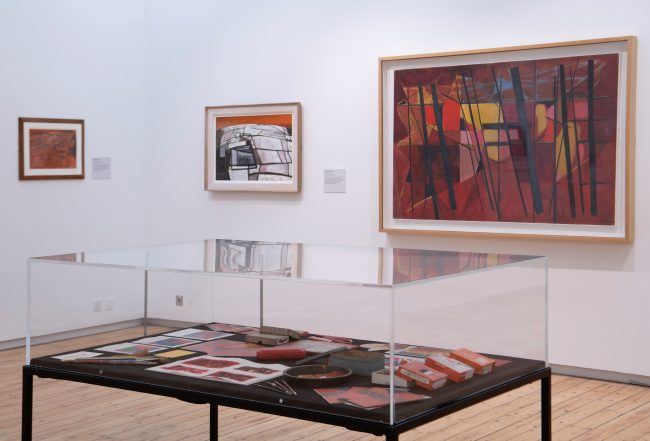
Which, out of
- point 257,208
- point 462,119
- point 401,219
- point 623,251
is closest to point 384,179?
point 401,219

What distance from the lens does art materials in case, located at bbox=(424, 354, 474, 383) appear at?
3.29 meters

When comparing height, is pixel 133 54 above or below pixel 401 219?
above

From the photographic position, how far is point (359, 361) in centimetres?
326

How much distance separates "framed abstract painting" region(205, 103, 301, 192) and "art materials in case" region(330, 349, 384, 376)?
5.03 m

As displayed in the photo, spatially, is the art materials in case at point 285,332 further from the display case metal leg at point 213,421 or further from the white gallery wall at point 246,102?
the white gallery wall at point 246,102

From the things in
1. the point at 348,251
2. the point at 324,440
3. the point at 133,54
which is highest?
the point at 133,54

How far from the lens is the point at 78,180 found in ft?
29.0

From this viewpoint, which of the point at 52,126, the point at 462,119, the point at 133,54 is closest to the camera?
the point at 462,119

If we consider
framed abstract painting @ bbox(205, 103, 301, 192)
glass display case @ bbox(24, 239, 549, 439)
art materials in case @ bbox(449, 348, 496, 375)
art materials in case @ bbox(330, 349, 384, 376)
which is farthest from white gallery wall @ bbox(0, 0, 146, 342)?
art materials in case @ bbox(449, 348, 496, 375)

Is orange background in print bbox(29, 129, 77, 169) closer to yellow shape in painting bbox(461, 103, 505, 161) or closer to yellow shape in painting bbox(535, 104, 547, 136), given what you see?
yellow shape in painting bbox(461, 103, 505, 161)

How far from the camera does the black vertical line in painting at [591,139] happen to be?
6.88 m

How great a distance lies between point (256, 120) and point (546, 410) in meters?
5.19

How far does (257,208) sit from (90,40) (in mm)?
2274

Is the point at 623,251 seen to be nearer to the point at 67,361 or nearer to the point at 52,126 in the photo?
the point at 67,361
